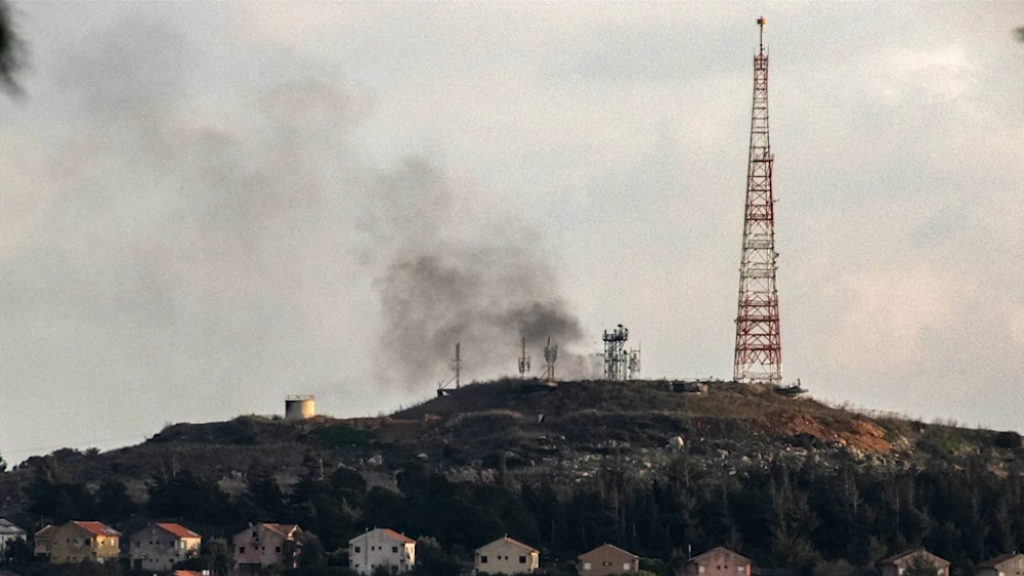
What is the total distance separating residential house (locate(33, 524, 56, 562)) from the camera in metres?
114

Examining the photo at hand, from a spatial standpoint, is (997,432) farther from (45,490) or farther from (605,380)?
(45,490)

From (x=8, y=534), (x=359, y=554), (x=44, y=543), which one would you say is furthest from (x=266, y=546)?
(x=8, y=534)

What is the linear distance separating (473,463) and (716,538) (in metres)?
22.2

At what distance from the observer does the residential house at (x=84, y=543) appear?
11231 cm

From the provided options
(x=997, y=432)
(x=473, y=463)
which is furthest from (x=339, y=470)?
(x=997, y=432)

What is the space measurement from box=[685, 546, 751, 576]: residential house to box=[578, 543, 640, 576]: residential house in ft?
10.3

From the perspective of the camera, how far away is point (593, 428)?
138 metres

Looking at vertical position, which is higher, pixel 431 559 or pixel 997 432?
pixel 997 432

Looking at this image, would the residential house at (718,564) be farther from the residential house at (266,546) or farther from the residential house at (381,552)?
the residential house at (266,546)

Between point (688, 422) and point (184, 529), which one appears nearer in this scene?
point (184, 529)

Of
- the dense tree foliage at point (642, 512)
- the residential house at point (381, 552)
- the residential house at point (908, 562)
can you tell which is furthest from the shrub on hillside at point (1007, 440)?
the residential house at point (381, 552)

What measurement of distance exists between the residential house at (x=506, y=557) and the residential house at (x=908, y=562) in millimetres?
18990

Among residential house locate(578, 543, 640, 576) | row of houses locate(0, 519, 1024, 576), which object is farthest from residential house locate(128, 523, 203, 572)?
residential house locate(578, 543, 640, 576)

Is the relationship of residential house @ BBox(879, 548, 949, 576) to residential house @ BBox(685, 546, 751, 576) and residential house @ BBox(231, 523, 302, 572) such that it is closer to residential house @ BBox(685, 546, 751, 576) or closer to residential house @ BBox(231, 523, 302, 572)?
residential house @ BBox(685, 546, 751, 576)
